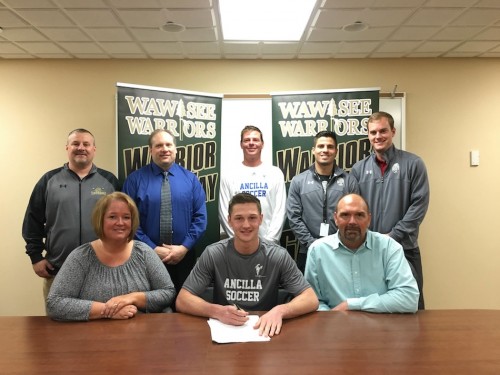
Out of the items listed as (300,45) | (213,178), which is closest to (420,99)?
(300,45)

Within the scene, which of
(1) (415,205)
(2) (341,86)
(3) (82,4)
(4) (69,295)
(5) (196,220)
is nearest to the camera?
(4) (69,295)

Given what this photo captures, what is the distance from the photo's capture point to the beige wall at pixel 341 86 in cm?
438

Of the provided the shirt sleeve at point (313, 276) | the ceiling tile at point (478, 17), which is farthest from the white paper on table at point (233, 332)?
the ceiling tile at point (478, 17)

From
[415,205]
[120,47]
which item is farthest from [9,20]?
[415,205]

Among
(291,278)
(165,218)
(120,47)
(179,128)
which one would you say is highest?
(120,47)

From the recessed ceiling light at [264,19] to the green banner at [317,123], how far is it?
26.1 inches

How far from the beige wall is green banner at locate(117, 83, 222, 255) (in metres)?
0.37

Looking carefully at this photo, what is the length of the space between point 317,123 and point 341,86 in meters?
0.59

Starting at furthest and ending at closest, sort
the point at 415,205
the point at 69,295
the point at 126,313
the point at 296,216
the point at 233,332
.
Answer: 1. the point at 296,216
2. the point at 415,205
3. the point at 69,295
4. the point at 126,313
5. the point at 233,332

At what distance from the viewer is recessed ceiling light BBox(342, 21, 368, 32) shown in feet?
11.3

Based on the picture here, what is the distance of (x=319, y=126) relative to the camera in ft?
13.8

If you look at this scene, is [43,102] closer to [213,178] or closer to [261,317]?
[213,178]

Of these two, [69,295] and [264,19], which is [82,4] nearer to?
[264,19]

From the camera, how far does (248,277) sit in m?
2.18
